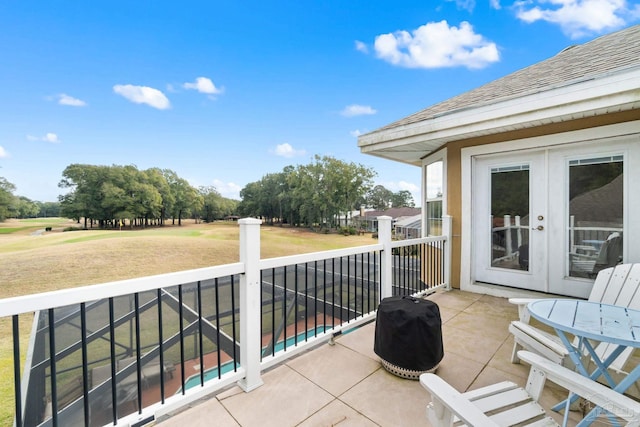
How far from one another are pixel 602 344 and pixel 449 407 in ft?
5.88

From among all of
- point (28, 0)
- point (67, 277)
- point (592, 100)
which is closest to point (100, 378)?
point (67, 277)


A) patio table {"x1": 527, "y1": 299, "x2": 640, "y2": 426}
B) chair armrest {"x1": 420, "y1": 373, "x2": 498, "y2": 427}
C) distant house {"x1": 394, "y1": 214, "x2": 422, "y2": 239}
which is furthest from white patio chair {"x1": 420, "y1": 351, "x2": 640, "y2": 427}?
distant house {"x1": 394, "y1": 214, "x2": 422, "y2": 239}

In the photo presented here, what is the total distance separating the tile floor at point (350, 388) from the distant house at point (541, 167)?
1.36 m

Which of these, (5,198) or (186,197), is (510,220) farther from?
(186,197)

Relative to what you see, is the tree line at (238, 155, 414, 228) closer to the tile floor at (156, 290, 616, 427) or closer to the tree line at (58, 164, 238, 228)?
the tree line at (58, 164, 238, 228)

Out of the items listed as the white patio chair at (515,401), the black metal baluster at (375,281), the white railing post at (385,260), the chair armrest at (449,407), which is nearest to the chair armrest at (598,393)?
the white patio chair at (515,401)

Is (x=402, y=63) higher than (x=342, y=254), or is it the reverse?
(x=402, y=63)

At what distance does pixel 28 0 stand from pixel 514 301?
1502cm

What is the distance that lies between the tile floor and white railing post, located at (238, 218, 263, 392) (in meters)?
0.14

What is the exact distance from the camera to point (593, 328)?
1.32m

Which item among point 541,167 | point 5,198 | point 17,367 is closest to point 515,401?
point 17,367

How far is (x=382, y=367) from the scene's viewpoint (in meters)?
2.07

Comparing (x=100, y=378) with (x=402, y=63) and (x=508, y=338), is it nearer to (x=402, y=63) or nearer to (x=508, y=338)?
(x=508, y=338)

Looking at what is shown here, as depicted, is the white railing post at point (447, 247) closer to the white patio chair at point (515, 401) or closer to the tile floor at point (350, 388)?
the tile floor at point (350, 388)
